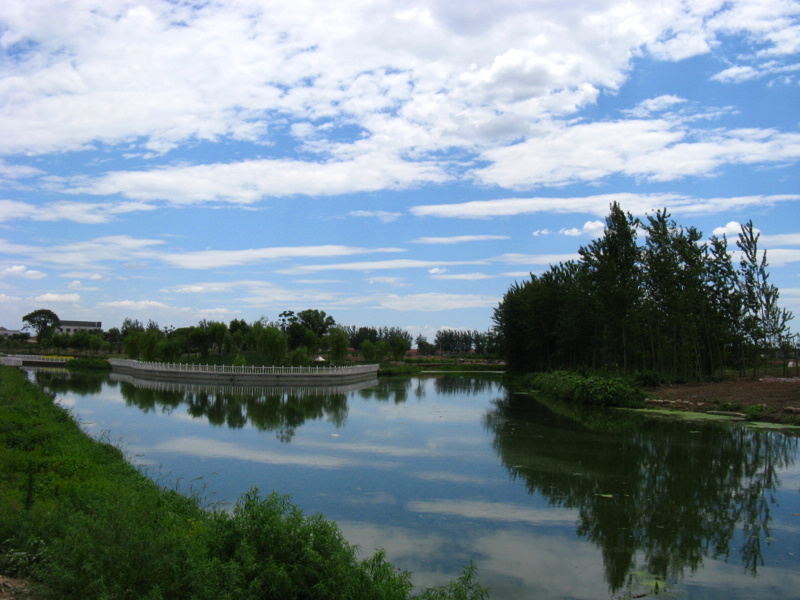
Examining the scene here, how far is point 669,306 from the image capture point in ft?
104

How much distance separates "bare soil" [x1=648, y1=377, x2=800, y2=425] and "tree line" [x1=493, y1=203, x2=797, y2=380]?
2.57 metres

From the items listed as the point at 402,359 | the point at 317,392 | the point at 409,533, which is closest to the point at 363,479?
the point at 409,533

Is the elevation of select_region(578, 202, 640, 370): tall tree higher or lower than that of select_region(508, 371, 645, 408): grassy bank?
higher

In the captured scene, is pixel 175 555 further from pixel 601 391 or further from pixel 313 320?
pixel 313 320

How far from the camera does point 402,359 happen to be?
261 ft

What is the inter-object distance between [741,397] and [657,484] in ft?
45.7

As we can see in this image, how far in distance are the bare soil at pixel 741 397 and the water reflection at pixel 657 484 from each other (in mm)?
2150

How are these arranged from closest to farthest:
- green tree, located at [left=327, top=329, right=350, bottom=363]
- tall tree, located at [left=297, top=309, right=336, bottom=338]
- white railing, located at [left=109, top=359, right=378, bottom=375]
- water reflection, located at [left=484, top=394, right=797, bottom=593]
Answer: water reflection, located at [left=484, top=394, right=797, bottom=593]
white railing, located at [left=109, top=359, right=378, bottom=375]
green tree, located at [left=327, top=329, right=350, bottom=363]
tall tree, located at [left=297, top=309, right=336, bottom=338]

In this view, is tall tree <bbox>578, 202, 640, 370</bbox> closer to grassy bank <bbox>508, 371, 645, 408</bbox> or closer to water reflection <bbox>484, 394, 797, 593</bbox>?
grassy bank <bbox>508, 371, 645, 408</bbox>

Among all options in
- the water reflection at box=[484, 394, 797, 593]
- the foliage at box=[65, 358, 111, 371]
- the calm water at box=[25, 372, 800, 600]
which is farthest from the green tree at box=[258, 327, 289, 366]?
the water reflection at box=[484, 394, 797, 593]

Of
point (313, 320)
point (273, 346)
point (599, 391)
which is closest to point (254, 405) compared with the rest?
point (599, 391)

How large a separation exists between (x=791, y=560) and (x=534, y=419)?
15007mm

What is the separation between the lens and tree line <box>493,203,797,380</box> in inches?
1127

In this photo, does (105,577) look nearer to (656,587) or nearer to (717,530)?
(656,587)
